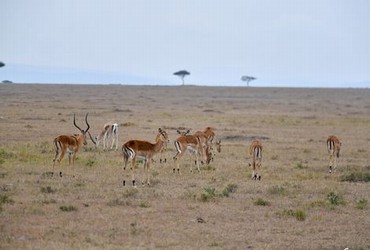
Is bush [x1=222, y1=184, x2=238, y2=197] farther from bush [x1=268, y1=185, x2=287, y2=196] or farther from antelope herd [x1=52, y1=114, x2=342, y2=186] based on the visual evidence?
antelope herd [x1=52, y1=114, x2=342, y2=186]

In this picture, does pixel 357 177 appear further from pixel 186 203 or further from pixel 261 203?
pixel 186 203

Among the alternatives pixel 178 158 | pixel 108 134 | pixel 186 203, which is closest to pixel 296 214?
pixel 186 203

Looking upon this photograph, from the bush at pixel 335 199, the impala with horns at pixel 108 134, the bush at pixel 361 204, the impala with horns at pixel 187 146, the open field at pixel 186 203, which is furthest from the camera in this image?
the impala with horns at pixel 108 134

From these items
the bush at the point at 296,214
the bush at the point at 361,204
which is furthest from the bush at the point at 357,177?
the bush at the point at 296,214

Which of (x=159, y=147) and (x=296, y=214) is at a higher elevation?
(x=159, y=147)

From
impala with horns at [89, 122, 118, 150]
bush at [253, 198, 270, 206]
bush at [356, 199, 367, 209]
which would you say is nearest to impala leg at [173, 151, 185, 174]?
impala with horns at [89, 122, 118, 150]

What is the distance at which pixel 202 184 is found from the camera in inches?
605

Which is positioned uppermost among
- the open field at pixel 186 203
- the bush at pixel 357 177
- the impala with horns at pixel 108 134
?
the impala with horns at pixel 108 134

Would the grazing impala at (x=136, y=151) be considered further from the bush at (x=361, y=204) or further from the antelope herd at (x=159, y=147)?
the bush at (x=361, y=204)

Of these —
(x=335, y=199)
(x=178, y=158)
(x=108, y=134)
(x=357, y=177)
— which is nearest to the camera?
(x=335, y=199)

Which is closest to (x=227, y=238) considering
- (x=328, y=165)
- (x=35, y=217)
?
(x=35, y=217)

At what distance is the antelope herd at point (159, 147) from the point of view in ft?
49.4

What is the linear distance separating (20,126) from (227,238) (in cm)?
2083

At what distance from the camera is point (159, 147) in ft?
51.9
